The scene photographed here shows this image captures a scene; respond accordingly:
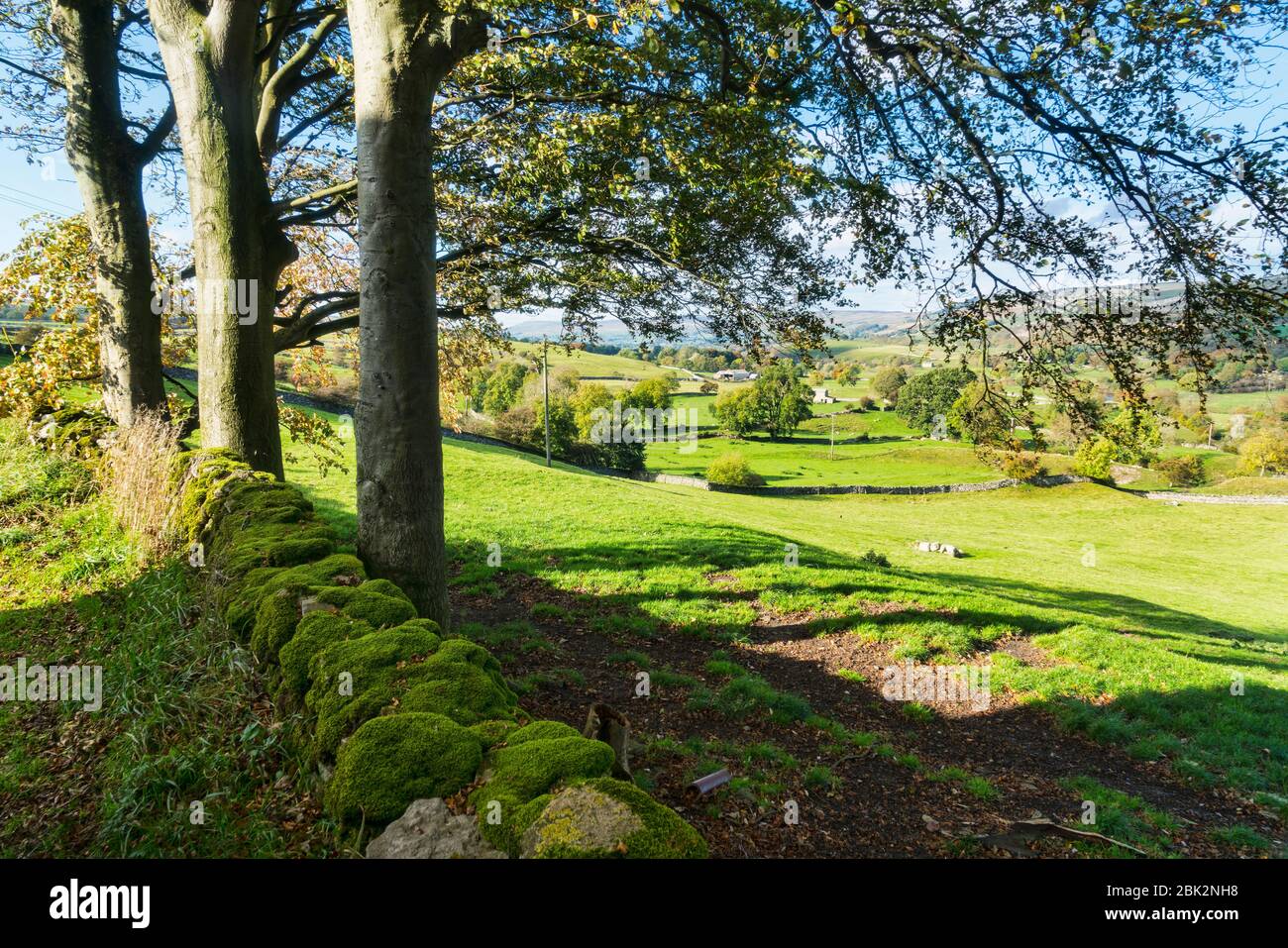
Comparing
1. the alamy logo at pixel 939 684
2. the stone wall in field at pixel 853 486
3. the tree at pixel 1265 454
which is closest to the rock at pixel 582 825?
the alamy logo at pixel 939 684

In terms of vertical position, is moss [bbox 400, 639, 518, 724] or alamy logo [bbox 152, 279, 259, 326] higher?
alamy logo [bbox 152, 279, 259, 326]

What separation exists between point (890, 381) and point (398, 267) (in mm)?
64758

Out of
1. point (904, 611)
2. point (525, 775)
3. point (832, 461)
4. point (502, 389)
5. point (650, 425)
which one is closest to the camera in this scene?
point (525, 775)

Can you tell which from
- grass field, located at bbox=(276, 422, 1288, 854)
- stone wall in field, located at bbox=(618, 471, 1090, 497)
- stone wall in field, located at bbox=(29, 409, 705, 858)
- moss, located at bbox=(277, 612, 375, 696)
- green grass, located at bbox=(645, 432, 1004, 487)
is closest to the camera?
stone wall in field, located at bbox=(29, 409, 705, 858)

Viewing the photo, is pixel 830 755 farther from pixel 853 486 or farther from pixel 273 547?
pixel 853 486

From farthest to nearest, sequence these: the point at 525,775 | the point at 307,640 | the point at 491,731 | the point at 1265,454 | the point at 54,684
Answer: the point at 1265,454 < the point at 54,684 < the point at 307,640 < the point at 491,731 < the point at 525,775

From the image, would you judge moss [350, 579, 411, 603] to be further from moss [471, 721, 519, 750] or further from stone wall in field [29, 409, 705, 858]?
moss [471, 721, 519, 750]

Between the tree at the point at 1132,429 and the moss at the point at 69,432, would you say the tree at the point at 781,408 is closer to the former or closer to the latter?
the tree at the point at 1132,429

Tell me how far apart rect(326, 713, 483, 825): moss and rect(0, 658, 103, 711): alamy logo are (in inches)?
113

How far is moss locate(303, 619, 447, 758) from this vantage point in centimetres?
281

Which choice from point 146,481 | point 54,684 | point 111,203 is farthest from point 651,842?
point 111,203

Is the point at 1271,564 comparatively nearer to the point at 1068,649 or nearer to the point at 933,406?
the point at 933,406

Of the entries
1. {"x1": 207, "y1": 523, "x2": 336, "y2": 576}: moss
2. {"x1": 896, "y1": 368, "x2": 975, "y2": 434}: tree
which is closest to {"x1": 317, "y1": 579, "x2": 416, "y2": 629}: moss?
{"x1": 207, "y1": 523, "x2": 336, "y2": 576}: moss
